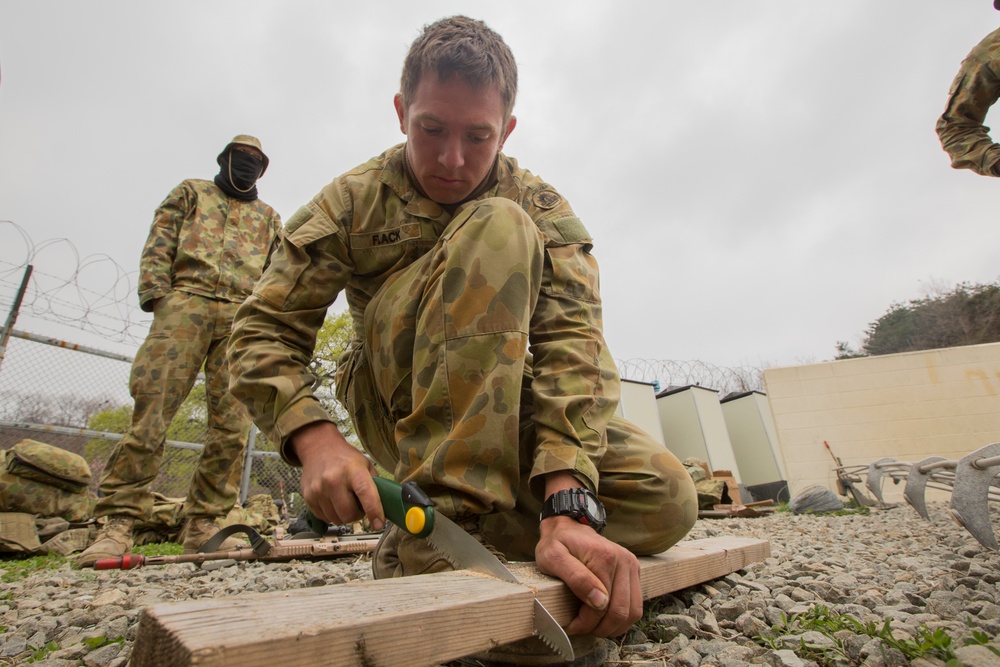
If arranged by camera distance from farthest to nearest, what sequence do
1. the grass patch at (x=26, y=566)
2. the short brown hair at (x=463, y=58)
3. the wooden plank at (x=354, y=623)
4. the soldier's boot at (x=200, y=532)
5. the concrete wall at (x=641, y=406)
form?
the concrete wall at (x=641, y=406) → the soldier's boot at (x=200, y=532) → the grass patch at (x=26, y=566) → the short brown hair at (x=463, y=58) → the wooden plank at (x=354, y=623)

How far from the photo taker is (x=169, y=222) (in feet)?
11.7

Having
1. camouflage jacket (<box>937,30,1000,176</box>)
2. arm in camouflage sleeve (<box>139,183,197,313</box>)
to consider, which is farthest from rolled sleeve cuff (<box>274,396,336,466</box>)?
camouflage jacket (<box>937,30,1000,176</box>)

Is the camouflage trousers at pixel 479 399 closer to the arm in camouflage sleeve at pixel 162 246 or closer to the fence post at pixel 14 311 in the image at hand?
the arm in camouflage sleeve at pixel 162 246

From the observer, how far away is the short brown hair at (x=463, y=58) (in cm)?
147

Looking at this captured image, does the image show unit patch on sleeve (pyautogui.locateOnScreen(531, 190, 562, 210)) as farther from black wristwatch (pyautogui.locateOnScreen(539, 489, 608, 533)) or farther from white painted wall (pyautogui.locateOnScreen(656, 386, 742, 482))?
white painted wall (pyautogui.locateOnScreen(656, 386, 742, 482))

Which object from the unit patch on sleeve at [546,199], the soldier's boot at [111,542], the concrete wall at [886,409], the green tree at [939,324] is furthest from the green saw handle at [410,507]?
the green tree at [939,324]

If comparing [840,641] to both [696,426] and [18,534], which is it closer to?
[18,534]

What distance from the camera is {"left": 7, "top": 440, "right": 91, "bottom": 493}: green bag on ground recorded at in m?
3.49

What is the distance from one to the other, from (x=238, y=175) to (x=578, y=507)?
3803 millimetres

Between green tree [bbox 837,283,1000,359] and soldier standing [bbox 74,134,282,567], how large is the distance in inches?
1007

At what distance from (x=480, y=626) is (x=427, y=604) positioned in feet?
0.33

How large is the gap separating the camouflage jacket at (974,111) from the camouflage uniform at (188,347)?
401 centimetres

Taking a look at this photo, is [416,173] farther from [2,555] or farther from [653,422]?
[653,422]

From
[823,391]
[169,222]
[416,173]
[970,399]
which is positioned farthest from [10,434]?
[970,399]
